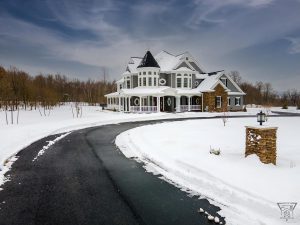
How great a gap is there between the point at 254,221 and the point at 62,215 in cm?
393

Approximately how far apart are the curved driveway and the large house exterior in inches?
1305

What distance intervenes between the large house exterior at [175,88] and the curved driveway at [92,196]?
109 ft

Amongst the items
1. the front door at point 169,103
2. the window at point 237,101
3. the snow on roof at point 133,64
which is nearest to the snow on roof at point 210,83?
the window at point 237,101

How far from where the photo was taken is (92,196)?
22.1 feet

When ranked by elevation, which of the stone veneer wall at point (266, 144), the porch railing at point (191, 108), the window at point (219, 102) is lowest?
the stone veneer wall at point (266, 144)

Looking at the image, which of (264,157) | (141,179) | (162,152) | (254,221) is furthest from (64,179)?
(264,157)

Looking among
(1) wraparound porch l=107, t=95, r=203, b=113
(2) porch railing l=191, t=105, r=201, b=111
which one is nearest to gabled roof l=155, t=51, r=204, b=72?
(1) wraparound porch l=107, t=95, r=203, b=113

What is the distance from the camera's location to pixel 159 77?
46.7 metres

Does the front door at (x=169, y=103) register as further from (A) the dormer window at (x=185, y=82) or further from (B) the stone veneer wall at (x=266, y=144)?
(B) the stone veneer wall at (x=266, y=144)

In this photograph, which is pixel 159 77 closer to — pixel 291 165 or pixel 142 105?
pixel 142 105

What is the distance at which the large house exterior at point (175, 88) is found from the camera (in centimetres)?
4416

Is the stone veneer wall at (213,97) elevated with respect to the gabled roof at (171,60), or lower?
lower

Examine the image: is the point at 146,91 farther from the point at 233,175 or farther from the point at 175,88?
the point at 233,175

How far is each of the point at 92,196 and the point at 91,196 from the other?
2 centimetres
